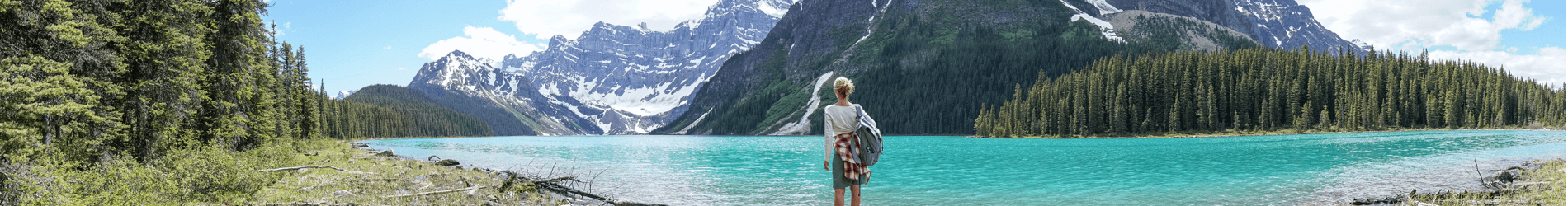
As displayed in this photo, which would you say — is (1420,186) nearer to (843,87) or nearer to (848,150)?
(848,150)

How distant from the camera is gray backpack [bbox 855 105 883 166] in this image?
10.1 m

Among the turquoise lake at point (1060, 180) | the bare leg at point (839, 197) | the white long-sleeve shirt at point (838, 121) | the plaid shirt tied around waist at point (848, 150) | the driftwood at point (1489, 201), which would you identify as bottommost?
the turquoise lake at point (1060, 180)

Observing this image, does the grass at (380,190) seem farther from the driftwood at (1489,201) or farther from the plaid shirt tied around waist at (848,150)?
the driftwood at (1489,201)

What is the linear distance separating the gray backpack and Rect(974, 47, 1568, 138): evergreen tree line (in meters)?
147

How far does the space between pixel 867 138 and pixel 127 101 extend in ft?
78.3

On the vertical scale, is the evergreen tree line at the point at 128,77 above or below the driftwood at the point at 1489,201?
above

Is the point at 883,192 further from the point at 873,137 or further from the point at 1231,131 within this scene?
the point at 1231,131

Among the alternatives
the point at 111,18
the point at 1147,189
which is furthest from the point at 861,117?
the point at 111,18

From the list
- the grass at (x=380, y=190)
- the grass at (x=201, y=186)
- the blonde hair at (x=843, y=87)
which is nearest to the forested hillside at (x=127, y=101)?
the grass at (x=201, y=186)

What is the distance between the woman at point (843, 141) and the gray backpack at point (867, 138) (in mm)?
48

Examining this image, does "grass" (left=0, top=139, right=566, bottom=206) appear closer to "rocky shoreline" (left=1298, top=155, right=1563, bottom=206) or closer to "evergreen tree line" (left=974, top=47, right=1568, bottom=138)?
"rocky shoreline" (left=1298, top=155, right=1563, bottom=206)

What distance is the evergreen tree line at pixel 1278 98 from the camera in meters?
136

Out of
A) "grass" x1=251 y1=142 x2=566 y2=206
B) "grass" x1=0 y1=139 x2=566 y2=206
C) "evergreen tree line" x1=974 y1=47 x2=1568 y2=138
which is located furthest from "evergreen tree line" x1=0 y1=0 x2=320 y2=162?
"evergreen tree line" x1=974 y1=47 x2=1568 y2=138

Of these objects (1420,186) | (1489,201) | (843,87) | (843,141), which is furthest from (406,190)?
(1420,186)
